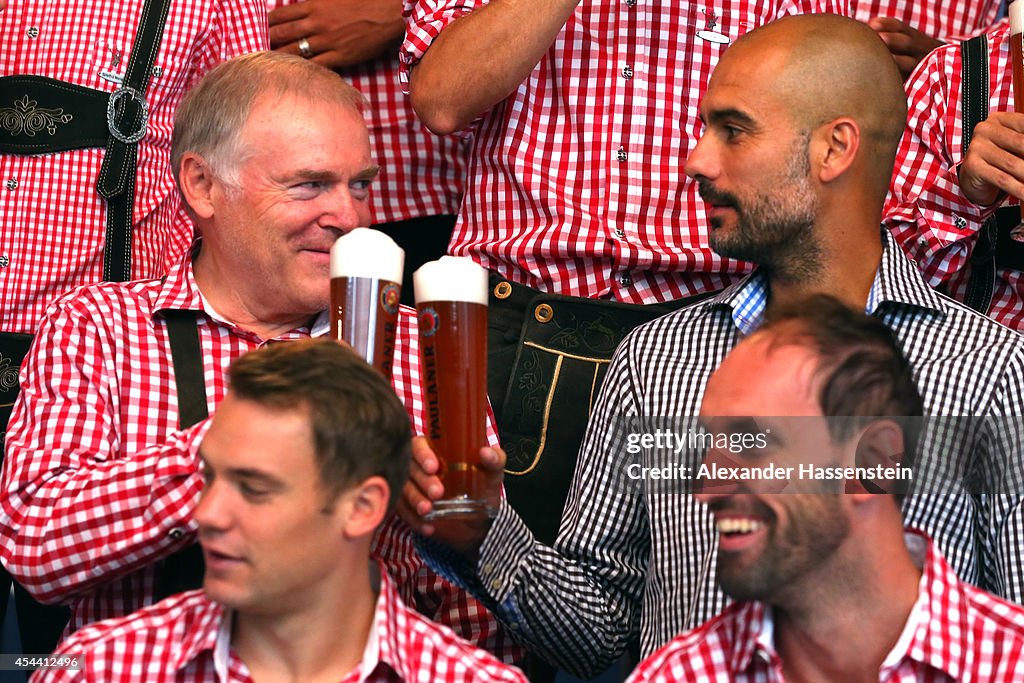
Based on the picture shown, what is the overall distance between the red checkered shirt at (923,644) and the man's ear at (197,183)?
1.13 metres

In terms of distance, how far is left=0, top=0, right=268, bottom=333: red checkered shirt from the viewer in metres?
2.91

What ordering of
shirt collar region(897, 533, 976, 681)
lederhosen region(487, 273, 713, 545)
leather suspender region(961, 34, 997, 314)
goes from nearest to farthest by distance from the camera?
shirt collar region(897, 533, 976, 681) < lederhosen region(487, 273, 713, 545) < leather suspender region(961, 34, 997, 314)

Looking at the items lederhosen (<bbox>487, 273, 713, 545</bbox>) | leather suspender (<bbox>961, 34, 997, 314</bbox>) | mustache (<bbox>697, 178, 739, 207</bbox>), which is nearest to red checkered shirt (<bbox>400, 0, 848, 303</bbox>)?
lederhosen (<bbox>487, 273, 713, 545</bbox>)

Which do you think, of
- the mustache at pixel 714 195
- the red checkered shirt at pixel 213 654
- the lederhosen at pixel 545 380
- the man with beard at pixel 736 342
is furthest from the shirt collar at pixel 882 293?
the red checkered shirt at pixel 213 654

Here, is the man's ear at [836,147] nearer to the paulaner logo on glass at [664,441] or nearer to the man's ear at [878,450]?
the paulaner logo on glass at [664,441]

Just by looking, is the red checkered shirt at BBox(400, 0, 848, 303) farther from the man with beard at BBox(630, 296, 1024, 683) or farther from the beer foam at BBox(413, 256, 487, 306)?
the man with beard at BBox(630, 296, 1024, 683)

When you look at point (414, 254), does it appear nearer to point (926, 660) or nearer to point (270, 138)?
point (270, 138)

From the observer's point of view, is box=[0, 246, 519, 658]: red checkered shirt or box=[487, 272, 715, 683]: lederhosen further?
box=[487, 272, 715, 683]: lederhosen

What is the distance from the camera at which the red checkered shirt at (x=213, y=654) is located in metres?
1.85

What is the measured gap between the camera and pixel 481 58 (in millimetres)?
2662

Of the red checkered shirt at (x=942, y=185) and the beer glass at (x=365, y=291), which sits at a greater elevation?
the red checkered shirt at (x=942, y=185)

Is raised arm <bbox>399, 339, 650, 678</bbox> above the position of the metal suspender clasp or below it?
below

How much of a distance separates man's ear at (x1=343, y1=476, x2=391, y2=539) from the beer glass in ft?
0.59

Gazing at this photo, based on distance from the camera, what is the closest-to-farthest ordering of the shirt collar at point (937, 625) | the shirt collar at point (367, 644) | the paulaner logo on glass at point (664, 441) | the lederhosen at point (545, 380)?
the shirt collar at point (937, 625)
the shirt collar at point (367, 644)
the paulaner logo on glass at point (664, 441)
the lederhosen at point (545, 380)
